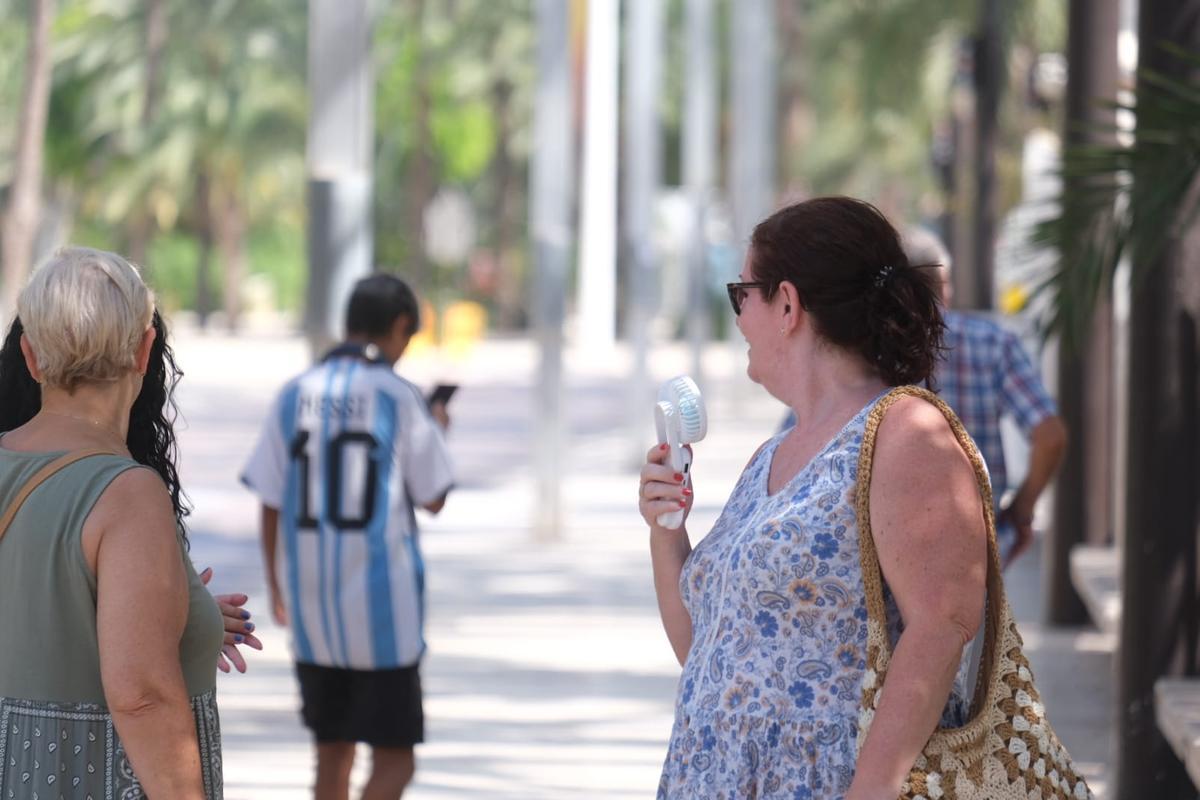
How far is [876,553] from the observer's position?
294 centimetres

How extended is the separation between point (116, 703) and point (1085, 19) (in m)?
8.75

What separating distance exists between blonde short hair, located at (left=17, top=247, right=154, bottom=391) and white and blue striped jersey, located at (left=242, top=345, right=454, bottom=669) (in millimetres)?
2574

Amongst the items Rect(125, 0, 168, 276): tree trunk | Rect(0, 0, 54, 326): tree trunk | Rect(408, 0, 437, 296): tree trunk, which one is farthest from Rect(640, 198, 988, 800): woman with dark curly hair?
Rect(408, 0, 437, 296): tree trunk

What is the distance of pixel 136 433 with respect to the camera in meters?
3.38

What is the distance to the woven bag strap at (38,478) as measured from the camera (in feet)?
10.1

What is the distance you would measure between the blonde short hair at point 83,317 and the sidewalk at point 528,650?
13.5ft

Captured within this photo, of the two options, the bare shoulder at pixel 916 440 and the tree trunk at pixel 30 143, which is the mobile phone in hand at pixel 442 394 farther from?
the tree trunk at pixel 30 143

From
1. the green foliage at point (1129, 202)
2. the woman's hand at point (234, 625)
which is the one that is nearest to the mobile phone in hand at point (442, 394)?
the green foliage at point (1129, 202)

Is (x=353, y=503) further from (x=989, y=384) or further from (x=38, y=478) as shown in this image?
(x=38, y=478)

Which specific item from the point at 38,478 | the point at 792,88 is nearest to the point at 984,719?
the point at 38,478

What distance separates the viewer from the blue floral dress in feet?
9.80

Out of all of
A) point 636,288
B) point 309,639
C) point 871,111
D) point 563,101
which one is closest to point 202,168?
point 871,111

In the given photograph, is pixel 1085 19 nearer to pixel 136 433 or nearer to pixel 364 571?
pixel 364 571

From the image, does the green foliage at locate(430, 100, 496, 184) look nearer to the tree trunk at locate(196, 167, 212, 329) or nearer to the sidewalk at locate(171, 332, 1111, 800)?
the tree trunk at locate(196, 167, 212, 329)
